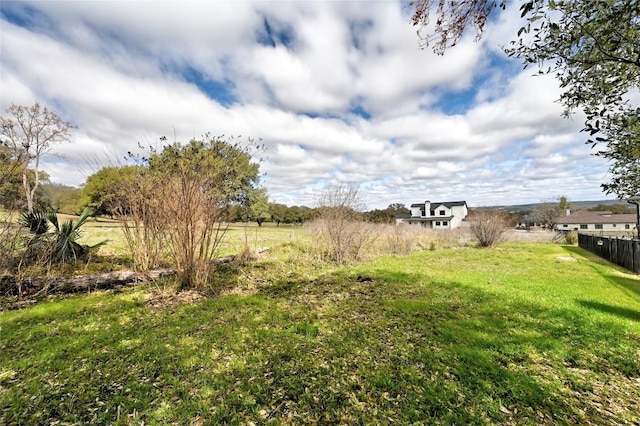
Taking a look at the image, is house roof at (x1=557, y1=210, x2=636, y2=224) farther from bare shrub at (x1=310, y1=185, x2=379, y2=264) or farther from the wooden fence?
bare shrub at (x1=310, y1=185, x2=379, y2=264)

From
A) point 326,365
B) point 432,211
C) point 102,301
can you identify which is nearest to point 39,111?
point 102,301

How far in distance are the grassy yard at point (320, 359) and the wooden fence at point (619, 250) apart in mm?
6203

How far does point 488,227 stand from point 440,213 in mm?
31501

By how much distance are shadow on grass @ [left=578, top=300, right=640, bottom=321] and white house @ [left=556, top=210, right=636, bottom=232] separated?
5216cm

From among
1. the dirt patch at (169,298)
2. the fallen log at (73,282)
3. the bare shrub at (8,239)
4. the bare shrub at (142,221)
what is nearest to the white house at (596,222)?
the dirt patch at (169,298)

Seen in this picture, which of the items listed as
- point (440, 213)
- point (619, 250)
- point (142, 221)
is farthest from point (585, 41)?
point (440, 213)

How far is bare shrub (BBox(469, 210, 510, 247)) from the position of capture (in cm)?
1669

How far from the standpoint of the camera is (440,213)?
46531mm

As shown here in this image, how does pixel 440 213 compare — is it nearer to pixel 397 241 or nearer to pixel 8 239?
pixel 397 241

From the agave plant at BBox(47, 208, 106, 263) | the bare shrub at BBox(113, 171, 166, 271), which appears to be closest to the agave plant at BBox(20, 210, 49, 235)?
the agave plant at BBox(47, 208, 106, 263)

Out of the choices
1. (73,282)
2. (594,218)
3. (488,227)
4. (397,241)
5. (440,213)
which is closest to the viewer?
(73,282)

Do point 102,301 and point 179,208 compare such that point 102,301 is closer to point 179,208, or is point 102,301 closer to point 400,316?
point 179,208

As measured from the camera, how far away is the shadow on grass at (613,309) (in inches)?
195

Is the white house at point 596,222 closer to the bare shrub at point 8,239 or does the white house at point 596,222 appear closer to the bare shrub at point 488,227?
the bare shrub at point 488,227
